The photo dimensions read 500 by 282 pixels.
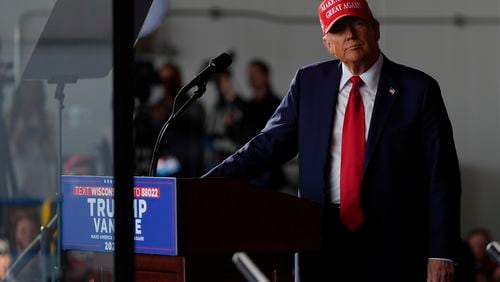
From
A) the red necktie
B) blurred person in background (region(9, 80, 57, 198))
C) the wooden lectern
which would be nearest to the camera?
blurred person in background (region(9, 80, 57, 198))

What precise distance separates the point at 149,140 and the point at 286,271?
467cm

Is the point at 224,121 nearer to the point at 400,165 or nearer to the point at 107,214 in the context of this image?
the point at 400,165

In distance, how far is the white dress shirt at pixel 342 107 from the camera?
3.53 m

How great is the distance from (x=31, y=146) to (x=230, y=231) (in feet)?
2.44

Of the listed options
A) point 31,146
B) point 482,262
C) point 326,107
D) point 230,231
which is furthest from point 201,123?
point 31,146

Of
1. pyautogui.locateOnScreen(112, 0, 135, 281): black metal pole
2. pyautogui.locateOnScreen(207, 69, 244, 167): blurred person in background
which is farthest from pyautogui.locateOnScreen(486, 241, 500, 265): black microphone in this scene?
pyautogui.locateOnScreen(207, 69, 244, 167): blurred person in background

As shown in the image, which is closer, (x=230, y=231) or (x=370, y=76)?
(x=230, y=231)

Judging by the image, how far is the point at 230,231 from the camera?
10.6 ft

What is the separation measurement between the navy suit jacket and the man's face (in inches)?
2.9

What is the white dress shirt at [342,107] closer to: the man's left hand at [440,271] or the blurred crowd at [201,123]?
the man's left hand at [440,271]

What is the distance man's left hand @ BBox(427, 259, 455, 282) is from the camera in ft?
11.4

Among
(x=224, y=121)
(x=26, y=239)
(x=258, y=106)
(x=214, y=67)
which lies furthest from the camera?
(x=224, y=121)

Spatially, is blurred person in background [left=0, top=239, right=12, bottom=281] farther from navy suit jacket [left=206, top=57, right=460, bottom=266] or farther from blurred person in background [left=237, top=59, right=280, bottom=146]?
blurred person in background [left=237, top=59, right=280, bottom=146]

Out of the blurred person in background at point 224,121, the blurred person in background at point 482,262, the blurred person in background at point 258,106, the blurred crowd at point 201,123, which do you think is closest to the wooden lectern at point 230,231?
the blurred person in background at point 482,262
